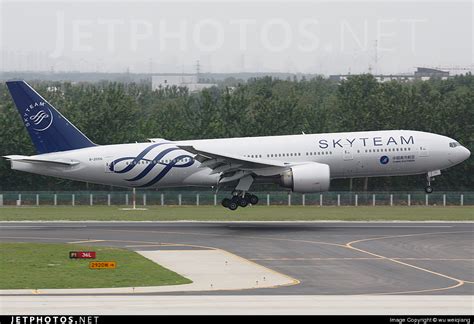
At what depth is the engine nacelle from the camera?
58.8 m

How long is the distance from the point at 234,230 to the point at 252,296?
26.3 m

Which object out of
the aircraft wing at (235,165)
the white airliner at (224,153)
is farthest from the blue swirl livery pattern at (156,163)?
the aircraft wing at (235,165)

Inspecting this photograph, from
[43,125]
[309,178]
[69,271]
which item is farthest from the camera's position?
[43,125]

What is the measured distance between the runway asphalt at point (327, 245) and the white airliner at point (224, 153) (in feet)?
9.32

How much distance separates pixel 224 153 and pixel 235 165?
95 cm

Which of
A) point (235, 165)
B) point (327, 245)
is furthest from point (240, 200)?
point (327, 245)

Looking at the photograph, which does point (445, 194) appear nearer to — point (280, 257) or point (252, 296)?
point (280, 257)

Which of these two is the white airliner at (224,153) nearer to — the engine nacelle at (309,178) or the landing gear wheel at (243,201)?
the landing gear wheel at (243,201)

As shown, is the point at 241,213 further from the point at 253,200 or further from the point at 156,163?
the point at 156,163

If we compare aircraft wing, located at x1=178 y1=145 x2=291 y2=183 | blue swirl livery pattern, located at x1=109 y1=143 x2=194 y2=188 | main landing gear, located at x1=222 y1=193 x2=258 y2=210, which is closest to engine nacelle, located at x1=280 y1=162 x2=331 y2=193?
aircraft wing, located at x1=178 y1=145 x2=291 y2=183

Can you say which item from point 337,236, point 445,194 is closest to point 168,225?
point 337,236

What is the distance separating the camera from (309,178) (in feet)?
193

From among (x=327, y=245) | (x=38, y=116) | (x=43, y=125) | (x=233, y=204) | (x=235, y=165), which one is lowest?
(x=327, y=245)

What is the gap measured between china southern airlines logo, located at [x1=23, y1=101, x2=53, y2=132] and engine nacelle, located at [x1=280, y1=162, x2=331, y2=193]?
15.3 meters
